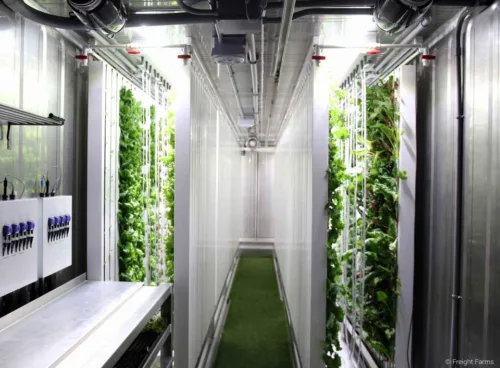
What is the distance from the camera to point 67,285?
2625 millimetres

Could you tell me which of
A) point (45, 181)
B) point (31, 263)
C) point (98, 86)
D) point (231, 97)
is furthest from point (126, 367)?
point (231, 97)

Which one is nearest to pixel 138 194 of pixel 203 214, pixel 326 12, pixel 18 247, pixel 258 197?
pixel 203 214

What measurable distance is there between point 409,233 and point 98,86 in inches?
112

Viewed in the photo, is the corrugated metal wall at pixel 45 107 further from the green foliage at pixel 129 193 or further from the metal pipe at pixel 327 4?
the metal pipe at pixel 327 4

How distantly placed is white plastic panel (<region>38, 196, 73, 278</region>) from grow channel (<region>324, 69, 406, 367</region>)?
1.94 metres

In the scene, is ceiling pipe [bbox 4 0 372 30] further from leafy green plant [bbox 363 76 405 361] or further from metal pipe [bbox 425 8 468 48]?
leafy green plant [bbox 363 76 405 361]

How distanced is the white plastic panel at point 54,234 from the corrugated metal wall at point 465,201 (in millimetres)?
2653

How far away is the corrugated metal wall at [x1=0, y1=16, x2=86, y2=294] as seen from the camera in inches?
80.3

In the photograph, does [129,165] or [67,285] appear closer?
[67,285]

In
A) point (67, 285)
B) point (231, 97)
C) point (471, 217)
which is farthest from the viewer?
point (231, 97)

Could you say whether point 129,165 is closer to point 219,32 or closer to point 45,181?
point 45,181

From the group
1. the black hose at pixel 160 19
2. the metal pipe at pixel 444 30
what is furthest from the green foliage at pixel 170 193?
the metal pipe at pixel 444 30

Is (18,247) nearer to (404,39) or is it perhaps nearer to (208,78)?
(208,78)

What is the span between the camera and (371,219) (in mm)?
3197
